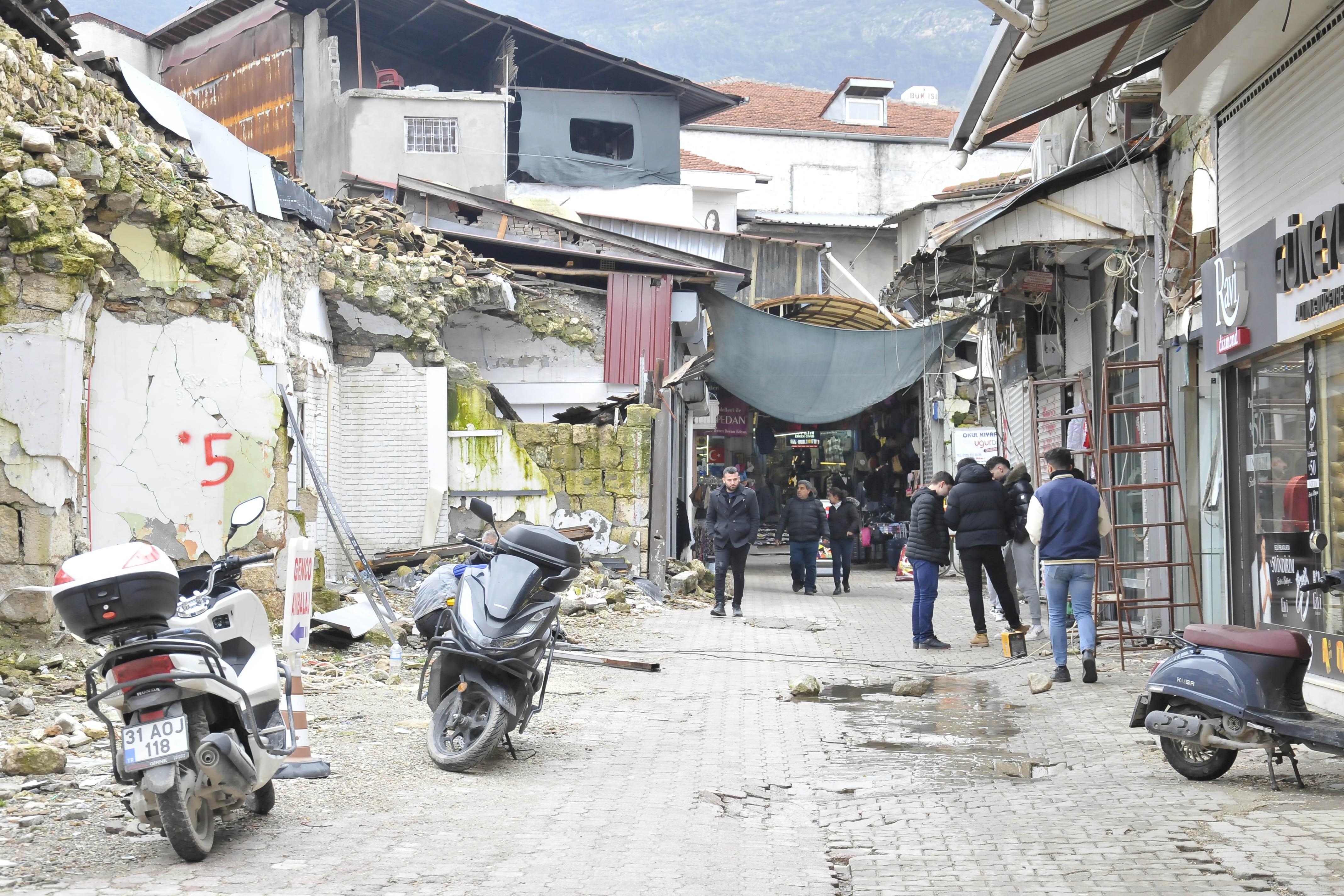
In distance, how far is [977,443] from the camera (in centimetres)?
1902

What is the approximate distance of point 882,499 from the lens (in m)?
28.5

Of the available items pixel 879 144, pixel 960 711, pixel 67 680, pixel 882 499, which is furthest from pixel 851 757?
pixel 879 144

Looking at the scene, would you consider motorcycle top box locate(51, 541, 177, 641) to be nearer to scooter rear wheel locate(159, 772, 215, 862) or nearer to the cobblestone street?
scooter rear wheel locate(159, 772, 215, 862)

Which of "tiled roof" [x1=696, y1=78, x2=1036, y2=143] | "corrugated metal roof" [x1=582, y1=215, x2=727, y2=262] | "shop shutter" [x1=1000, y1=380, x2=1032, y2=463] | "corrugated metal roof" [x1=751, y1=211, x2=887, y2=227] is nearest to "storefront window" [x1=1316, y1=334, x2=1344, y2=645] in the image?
"shop shutter" [x1=1000, y1=380, x2=1032, y2=463]

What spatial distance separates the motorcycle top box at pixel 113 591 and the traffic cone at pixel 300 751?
1419 mm

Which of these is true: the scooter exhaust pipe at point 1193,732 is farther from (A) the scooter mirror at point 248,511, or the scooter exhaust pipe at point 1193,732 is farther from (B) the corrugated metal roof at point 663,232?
(B) the corrugated metal roof at point 663,232

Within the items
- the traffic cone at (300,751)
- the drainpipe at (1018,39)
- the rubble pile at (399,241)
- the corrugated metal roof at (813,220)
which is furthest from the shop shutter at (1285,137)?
the corrugated metal roof at (813,220)

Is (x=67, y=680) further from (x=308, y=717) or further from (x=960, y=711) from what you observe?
(x=960, y=711)

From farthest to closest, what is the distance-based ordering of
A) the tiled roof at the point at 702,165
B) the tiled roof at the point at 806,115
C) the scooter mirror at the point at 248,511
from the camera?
the tiled roof at the point at 806,115
the tiled roof at the point at 702,165
the scooter mirror at the point at 248,511

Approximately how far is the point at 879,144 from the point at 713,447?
1353 cm

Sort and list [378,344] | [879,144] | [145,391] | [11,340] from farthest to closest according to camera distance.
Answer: [879,144], [378,344], [145,391], [11,340]

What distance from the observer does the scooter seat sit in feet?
18.3

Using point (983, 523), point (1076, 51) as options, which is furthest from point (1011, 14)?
point (983, 523)

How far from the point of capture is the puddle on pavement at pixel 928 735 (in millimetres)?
6250
